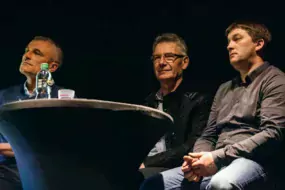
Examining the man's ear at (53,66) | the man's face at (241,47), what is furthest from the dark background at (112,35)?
the man's face at (241,47)

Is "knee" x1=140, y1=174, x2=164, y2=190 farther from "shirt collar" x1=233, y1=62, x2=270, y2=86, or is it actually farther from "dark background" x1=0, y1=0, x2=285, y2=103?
"dark background" x1=0, y1=0, x2=285, y2=103

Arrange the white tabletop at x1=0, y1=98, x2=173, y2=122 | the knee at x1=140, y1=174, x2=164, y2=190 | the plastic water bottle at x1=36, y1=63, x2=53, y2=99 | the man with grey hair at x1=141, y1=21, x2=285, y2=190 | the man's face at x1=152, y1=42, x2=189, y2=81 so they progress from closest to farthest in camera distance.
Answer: the white tabletop at x1=0, y1=98, x2=173, y2=122 → the man with grey hair at x1=141, y1=21, x2=285, y2=190 → the knee at x1=140, y1=174, x2=164, y2=190 → the plastic water bottle at x1=36, y1=63, x2=53, y2=99 → the man's face at x1=152, y1=42, x2=189, y2=81

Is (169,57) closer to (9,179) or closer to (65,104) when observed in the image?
(9,179)

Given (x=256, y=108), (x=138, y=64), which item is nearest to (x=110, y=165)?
(x=256, y=108)

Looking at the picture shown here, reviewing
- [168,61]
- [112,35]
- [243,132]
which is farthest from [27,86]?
[243,132]

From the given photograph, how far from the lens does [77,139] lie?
143 centimetres

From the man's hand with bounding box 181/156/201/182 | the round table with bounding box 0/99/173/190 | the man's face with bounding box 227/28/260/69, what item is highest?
the man's face with bounding box 227/28/260/69

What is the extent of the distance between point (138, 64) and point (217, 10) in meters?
0.72

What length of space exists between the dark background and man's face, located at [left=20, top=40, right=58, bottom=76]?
0.45 meters

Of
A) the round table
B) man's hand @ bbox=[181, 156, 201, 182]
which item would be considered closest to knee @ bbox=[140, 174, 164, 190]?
man's hand @ bbox=[181, 156, 201, 182]

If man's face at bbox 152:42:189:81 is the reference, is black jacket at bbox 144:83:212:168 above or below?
below

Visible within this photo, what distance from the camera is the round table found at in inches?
54.6

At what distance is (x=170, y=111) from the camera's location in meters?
2.59

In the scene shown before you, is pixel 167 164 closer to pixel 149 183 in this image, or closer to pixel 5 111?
pixel 149 183
